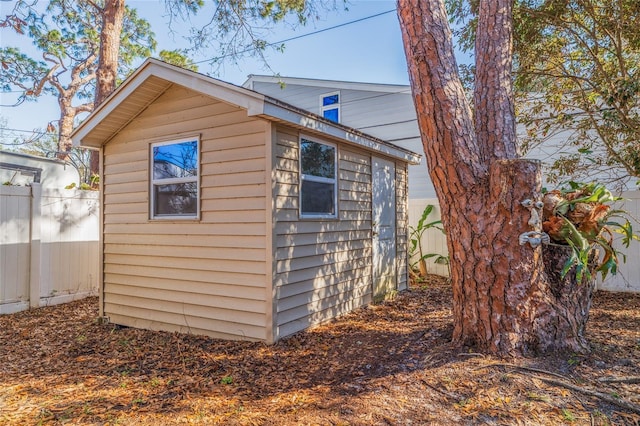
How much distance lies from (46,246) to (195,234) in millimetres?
3300

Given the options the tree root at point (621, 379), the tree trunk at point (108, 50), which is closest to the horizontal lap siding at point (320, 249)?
the tree root at point (621, 379)

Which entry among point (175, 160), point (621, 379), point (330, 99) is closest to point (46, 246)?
point (175, 160)

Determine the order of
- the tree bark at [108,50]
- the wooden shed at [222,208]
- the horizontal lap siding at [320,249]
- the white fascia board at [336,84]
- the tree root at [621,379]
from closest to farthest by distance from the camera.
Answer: the tree root at [621,379]
the wooden shed at [222,208]
the horizontal lap siding at [320,249]
the tree bark at [108,50]
the white fascia board at [336,84]

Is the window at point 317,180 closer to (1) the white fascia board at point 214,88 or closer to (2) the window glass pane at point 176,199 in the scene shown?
(1) the white fascia board at point 214,88

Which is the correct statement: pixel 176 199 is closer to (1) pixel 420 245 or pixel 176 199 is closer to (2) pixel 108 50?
(1) pixel 420 245

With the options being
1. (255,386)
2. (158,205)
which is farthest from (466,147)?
(158,205)

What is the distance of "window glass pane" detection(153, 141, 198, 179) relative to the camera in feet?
15.9

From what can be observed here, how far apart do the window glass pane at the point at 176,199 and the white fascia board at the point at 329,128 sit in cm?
148

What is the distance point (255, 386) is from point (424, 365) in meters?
1.46

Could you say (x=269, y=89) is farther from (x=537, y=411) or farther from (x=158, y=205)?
(x=537, y=411)

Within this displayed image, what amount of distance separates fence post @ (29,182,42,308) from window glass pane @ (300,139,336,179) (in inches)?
180

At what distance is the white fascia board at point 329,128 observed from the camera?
4.13 metres

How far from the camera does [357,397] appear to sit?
2871 mm

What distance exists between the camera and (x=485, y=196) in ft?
10.8
